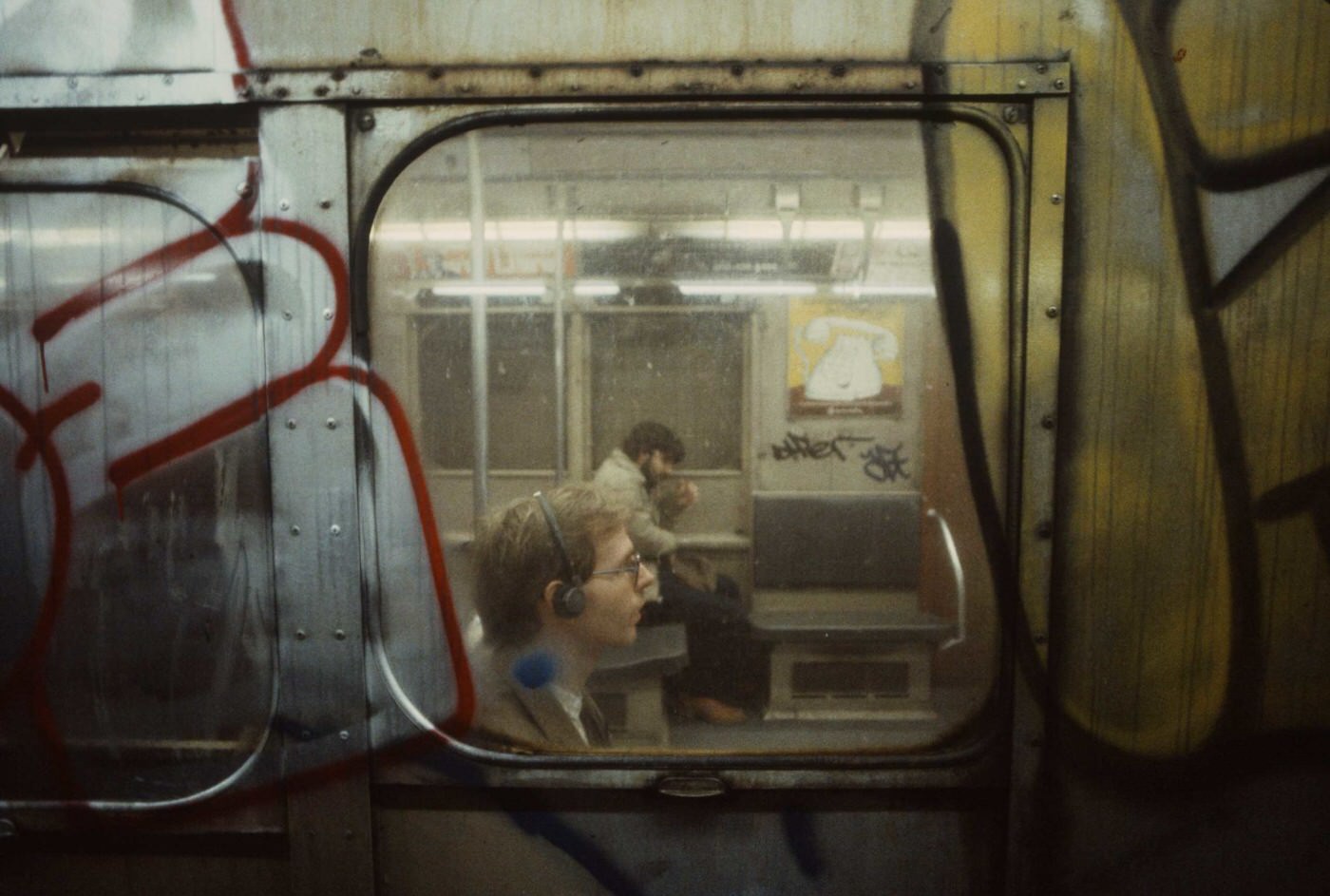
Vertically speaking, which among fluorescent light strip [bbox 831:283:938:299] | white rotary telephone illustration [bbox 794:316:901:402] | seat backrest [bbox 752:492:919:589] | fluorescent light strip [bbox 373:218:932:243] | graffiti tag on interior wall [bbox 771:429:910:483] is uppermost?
fluorescent light strip [bbox 373:218:932:243]

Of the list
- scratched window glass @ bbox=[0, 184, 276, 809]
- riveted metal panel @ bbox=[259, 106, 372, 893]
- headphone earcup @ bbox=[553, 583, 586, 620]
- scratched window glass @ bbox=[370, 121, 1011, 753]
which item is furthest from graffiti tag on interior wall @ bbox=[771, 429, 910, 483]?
scratched window glass @ bbox=[0, 184, 276, 809]

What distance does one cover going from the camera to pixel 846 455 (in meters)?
1.47

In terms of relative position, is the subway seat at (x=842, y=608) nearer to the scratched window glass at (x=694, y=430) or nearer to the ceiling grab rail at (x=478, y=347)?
the scratched window glass at (x=694, y=430)

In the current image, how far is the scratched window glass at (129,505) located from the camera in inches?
59.6

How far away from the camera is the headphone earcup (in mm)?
1538

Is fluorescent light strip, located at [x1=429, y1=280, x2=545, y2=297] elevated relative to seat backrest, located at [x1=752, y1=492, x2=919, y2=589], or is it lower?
elevated

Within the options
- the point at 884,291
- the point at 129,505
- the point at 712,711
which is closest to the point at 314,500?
the point at 129,505

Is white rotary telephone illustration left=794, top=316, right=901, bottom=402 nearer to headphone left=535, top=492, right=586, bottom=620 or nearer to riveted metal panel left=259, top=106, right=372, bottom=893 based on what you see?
headphone left=535, top=492, right=586, bottom=620

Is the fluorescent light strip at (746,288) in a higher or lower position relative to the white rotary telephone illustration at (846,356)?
higher

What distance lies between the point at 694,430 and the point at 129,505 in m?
1.13

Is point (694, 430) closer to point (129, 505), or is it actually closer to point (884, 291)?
point (884, 291)

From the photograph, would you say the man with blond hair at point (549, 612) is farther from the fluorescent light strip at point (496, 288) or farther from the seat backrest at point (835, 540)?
the fluorescent light strip at point (496, 288)

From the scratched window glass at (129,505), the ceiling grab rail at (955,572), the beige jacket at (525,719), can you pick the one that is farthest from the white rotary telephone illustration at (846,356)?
the scratched window glass at (129,505)

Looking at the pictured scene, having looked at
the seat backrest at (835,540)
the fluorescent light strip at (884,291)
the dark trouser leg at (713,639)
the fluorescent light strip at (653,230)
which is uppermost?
the fluorescent light strip at (653,230)
